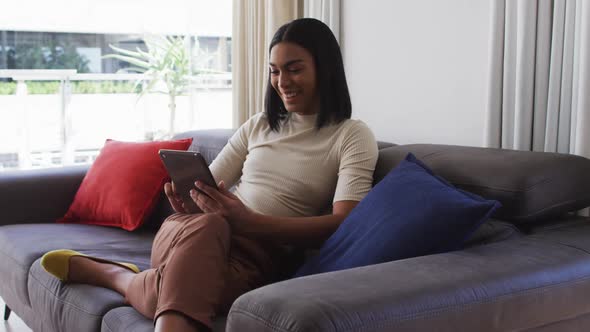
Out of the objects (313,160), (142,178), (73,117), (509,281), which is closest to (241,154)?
(313,160)

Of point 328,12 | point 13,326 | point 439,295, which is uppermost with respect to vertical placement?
point 328,12

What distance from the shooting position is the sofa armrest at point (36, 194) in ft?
9.29

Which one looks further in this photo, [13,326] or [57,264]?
[13,326]

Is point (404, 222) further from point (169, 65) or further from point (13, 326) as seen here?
point (169, 65)

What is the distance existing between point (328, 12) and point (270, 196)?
3.88ft

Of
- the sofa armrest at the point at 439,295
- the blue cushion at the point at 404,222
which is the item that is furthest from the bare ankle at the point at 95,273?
the sofa armrest at the point at 439,295

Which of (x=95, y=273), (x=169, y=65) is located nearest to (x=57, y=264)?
(x=95, y=273)

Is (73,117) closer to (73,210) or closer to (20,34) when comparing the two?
(20,34)

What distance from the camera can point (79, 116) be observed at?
5.27 metres

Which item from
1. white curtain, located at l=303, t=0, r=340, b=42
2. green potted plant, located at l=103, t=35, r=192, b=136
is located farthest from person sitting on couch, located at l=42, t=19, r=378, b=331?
green potted plant, located at l=103, t=35, r=192, b=136

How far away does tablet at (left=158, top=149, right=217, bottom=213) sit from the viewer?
6.15 feet

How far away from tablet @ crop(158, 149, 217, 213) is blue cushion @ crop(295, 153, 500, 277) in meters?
0.36

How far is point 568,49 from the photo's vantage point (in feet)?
6.52

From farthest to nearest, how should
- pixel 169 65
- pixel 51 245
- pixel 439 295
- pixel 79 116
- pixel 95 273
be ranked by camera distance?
pixel 79 116
pixel 169 65
pixel 51 245
pixel 95 273
pixel 439 295
